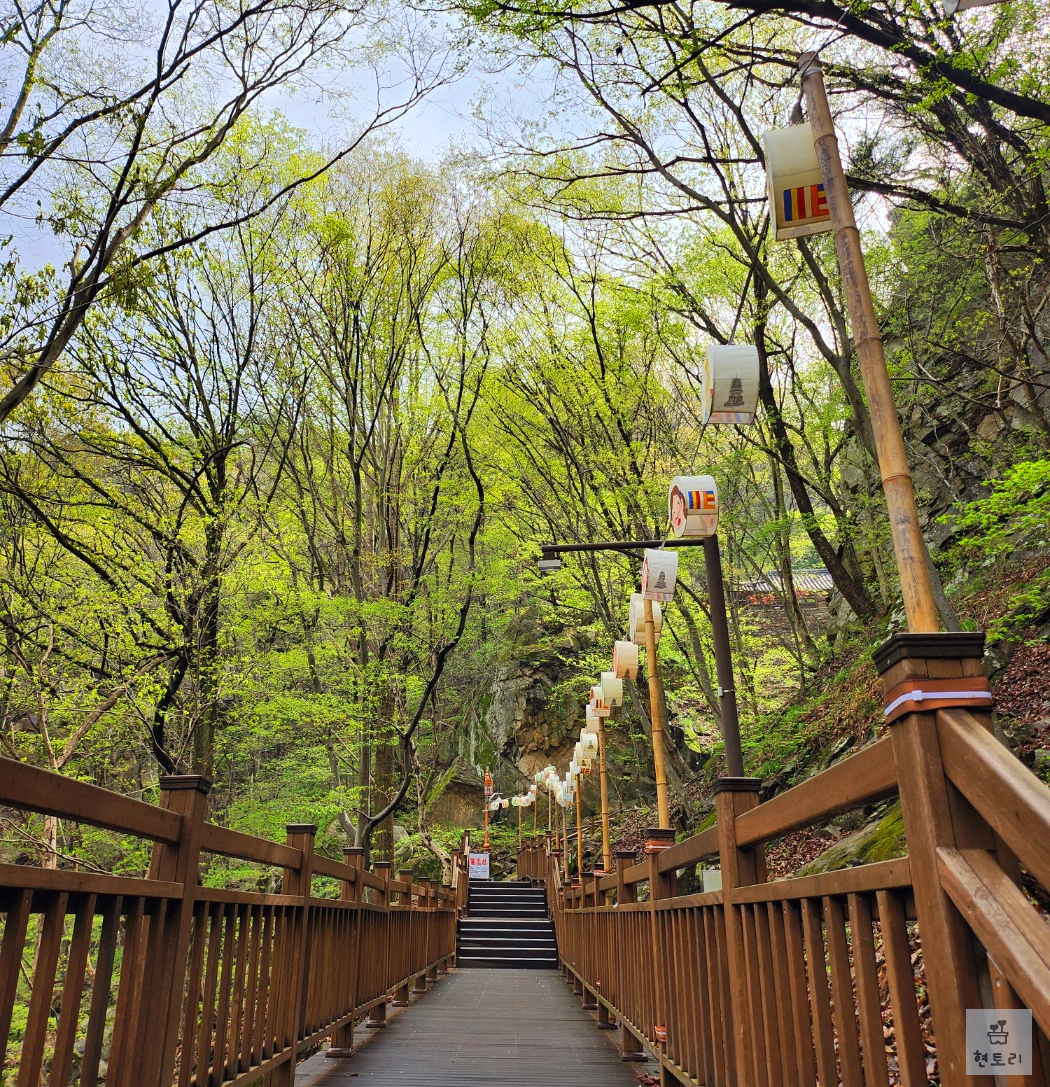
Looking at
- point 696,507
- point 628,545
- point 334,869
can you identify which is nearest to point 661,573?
point 696,507

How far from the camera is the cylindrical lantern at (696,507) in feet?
22.8

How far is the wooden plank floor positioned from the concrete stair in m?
7.71

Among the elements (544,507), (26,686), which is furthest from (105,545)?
(544,507)

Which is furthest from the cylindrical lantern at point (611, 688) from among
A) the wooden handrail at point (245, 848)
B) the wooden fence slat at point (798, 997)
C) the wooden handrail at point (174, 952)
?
the wooden fence slat at point (798, 997)

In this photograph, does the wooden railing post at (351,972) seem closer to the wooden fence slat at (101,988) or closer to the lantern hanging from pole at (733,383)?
the wooden fence slat at (101,988)

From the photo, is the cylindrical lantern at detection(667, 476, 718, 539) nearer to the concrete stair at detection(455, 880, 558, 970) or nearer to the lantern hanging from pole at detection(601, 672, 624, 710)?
the lantern hanging from pole at detection(601, 672, 624, 710)

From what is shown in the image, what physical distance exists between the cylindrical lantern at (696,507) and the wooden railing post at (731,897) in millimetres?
4242

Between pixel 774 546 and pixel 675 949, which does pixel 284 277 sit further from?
pixel 675 949

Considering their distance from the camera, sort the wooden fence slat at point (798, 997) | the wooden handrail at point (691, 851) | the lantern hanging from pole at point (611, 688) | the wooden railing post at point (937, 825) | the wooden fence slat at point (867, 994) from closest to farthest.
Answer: the wooden railing post at point (937, 825)
the wooden fence slat at point (867, 994)
the wooden fence slat at point (798, 997)
the wooden handrail at point (691, 851)
the lantern hanging from pole at point (611, 688)

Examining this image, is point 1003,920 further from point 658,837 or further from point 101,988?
point 658,837

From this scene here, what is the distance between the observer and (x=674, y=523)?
725cm

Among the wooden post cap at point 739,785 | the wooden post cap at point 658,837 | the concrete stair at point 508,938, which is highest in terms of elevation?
the wooden post cap at point 739,785

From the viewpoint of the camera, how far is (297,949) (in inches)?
165

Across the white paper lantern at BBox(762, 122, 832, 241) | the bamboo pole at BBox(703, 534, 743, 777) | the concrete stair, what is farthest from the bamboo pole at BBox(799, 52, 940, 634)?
the concrete stair
